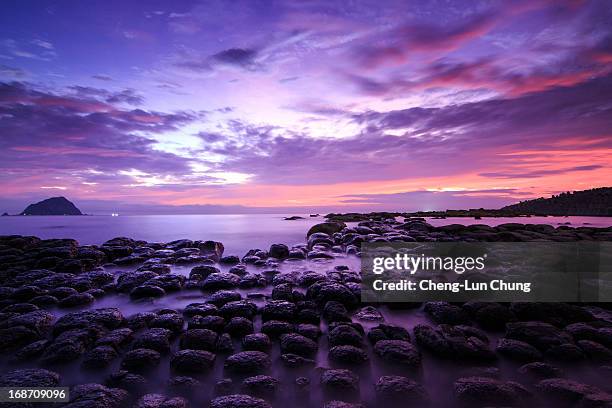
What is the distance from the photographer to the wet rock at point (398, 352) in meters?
5.32

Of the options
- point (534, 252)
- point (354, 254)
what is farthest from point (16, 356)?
point (534, 252)

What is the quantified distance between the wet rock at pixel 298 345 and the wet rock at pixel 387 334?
1103 mm

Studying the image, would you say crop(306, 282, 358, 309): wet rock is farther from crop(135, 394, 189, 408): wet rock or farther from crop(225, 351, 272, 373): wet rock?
crop(135, 394, 189, 408): wet rock

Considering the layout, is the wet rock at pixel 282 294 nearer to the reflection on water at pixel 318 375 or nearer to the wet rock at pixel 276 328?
the wet rock at pixel 276 328

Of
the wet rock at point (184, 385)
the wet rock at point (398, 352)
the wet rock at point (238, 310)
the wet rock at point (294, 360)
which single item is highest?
the wet rock at point (238, 310)

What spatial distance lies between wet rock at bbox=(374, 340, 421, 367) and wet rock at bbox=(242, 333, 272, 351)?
1936 millimetres

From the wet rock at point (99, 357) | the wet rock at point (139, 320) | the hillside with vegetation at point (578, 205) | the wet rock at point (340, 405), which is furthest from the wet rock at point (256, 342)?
the hillside with vegetation at point (578, 205)

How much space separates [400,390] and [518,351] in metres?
2.45

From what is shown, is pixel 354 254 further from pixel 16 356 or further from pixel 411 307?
pixel 16 356

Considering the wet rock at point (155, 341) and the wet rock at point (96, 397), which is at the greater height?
the wet rock at point (155, 341)

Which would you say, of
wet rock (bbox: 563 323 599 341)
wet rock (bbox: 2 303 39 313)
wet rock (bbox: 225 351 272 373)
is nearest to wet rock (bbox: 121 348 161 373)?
wet rock (bbox: 225 351 272 373)

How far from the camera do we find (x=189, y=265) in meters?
13.3

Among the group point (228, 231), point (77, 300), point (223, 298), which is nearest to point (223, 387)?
point (223, 298)

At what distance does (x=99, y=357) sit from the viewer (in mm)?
5336
